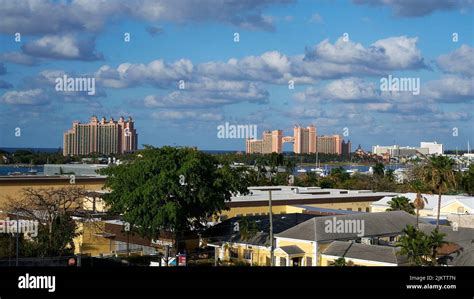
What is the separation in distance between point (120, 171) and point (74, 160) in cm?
7548

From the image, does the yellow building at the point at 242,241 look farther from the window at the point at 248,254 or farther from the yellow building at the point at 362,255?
the yellow building at the point at 362,255

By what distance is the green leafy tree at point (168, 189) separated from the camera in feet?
88.8

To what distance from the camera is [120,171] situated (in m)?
29.2

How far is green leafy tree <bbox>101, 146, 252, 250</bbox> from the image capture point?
27.1m

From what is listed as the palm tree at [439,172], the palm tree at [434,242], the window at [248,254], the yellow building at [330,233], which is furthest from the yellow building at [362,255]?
the palm tree at [439,172]

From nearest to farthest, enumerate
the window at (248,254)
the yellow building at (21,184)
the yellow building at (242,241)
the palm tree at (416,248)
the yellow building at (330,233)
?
1. the palm tree at (416,248)
2. the yellow building at (330,233)
3. the yellow building at (242,241)
4. the window at (248,254)
5. the yellow building at (21,184)

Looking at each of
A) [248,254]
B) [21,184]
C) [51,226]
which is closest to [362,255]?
[248,254]

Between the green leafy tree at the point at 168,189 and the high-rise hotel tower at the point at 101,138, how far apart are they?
160 feet

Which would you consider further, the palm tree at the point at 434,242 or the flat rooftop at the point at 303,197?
the flat rooftop at the point at 303,197

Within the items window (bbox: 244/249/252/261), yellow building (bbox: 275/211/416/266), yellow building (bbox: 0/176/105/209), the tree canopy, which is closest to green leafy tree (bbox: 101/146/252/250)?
the tree canopy

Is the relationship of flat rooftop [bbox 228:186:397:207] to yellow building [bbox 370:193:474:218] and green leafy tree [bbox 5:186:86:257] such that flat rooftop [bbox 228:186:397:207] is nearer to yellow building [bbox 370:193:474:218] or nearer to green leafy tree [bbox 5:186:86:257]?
yellow building [bbox 370:193:474:218]

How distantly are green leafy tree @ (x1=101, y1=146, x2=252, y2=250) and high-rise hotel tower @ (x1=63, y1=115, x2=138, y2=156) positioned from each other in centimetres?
4891

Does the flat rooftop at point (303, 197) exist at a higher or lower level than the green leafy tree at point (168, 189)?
lower

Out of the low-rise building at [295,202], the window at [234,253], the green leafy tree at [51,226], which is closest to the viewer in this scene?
the green leafy tree at [51,226]
